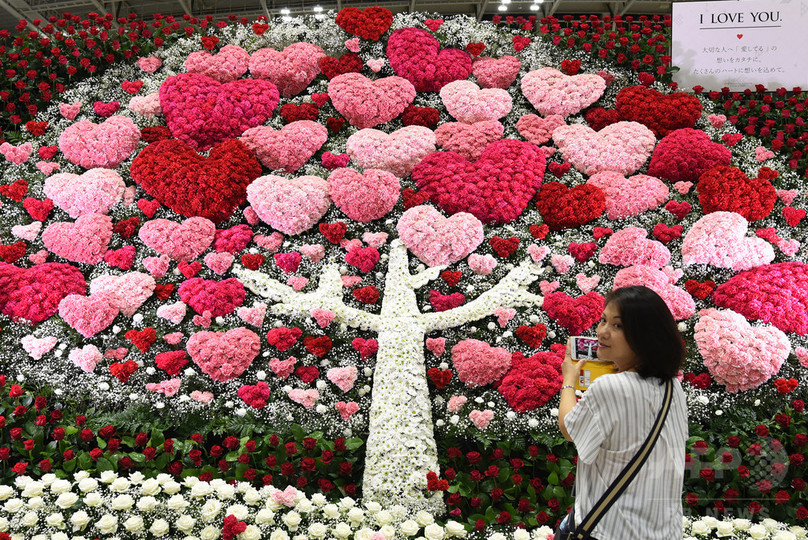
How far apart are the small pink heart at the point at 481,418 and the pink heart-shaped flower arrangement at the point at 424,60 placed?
3.36m

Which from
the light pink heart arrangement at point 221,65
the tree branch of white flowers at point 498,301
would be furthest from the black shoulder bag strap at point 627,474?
the light pink heart arrangement at point 221,65

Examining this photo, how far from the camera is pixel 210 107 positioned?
5.44 metres

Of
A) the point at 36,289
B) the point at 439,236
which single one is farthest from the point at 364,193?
the point at 36,289

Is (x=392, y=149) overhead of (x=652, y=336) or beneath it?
overhead

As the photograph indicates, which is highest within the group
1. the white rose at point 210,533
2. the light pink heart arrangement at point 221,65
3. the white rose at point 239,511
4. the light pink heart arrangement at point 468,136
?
the light pink heart arrangement at point 221,65

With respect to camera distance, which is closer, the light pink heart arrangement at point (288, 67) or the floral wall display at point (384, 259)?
the floral wall display at point (384, 259)

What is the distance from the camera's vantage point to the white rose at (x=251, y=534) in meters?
3.12

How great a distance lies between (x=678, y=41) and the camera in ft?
19.9

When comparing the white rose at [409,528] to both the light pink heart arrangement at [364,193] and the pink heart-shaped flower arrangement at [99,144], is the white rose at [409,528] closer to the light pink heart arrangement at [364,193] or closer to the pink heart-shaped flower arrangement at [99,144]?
the light pink heart arrangement at [364,193]

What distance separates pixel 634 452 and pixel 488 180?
332 centimetres

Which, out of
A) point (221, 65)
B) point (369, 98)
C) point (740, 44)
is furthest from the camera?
point (740, 44)

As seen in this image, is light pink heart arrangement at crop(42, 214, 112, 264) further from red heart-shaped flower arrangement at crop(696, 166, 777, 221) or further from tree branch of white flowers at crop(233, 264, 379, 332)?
red heart-shaped flower arrangement at crop(696, 166, 777, 221)

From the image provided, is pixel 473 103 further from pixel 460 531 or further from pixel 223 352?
pixel 460 531

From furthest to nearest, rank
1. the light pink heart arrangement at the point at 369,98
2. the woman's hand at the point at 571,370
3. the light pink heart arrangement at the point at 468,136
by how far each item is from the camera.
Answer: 1. the light pink heart arrangement at the point at 369,98
2. the light pink heart arrangement at the point at 468,136
3. the woman's hand at the point at 571,370
